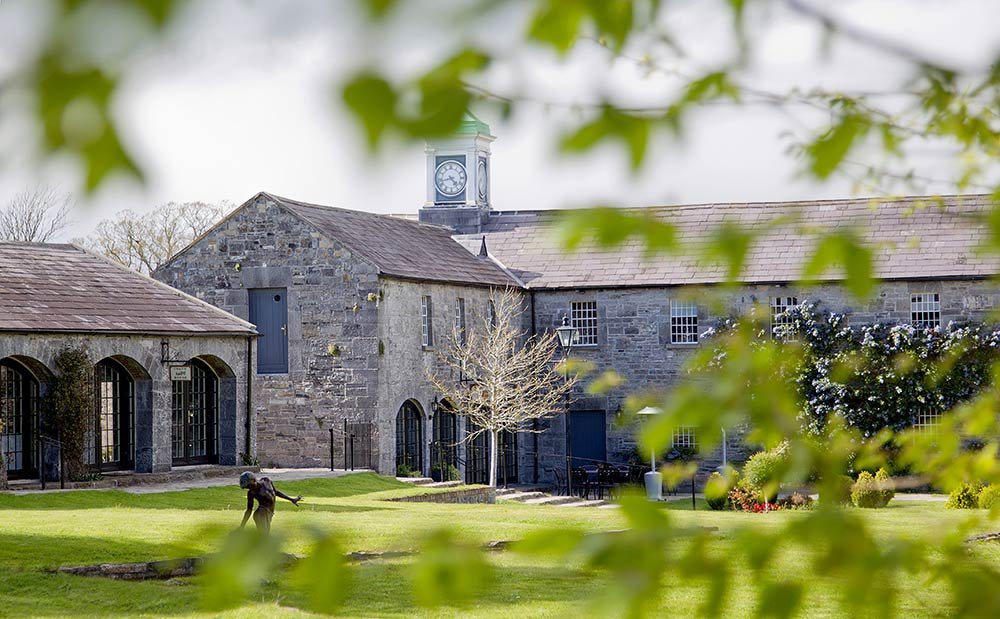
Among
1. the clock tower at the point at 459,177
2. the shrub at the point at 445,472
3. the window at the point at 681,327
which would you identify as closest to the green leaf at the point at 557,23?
the shrub at the point at 445,472

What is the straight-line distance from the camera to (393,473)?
3078 centimetres

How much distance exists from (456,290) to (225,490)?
1124 cm

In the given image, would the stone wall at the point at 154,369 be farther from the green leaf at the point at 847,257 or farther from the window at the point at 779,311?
the green leaf at the point at 847,257

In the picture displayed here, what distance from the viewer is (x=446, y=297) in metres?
33.8

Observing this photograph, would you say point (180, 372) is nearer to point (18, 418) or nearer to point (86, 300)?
point (86, 300)

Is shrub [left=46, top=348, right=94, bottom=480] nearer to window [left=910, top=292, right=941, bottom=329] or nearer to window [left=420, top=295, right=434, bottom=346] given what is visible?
window [left=420, top=295, right=434, bottom=346]

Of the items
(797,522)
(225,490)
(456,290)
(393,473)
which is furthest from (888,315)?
(797,522)

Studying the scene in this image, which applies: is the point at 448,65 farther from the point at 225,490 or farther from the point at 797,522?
the point at 225,490

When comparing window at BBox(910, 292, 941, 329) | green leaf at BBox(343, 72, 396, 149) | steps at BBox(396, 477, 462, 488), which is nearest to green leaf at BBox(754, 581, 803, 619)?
green leaf at BBox(343, 72, 396, 149)

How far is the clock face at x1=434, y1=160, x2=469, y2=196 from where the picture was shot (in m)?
43.7

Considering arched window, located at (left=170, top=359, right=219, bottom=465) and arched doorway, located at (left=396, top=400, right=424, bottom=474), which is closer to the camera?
arched window, located at (left=170, top=359, right=219, bottom=465)

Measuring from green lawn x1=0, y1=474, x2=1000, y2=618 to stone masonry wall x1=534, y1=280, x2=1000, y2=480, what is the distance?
11000mm

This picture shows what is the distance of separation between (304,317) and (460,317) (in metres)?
4.52

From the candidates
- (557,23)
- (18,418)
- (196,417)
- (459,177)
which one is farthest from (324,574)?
(459,177)
